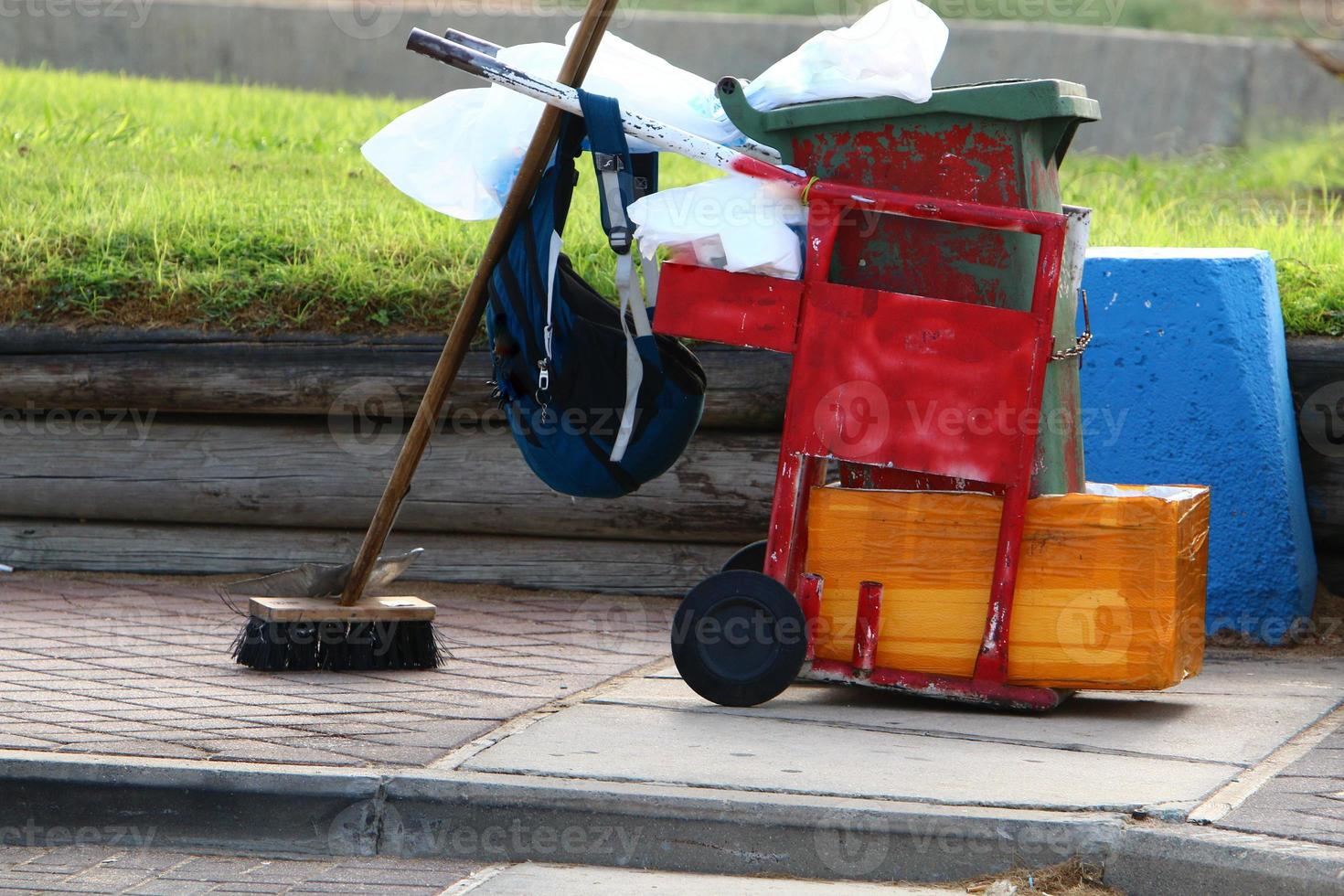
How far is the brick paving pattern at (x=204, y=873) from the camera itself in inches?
114

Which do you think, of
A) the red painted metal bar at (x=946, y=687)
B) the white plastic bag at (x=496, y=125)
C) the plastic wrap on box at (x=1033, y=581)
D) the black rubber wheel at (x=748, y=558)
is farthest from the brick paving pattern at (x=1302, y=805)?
the white plastic bag at (x=496, y=125)

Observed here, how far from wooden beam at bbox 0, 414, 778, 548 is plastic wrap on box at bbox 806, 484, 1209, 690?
1.39m

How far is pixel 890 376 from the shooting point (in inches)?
138

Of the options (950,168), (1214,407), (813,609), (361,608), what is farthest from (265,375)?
(1214,407)

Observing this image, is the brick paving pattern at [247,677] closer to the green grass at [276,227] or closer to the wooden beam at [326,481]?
the wooden beam at [326,481]

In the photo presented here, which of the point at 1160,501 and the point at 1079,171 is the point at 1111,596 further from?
the point at 1079,171

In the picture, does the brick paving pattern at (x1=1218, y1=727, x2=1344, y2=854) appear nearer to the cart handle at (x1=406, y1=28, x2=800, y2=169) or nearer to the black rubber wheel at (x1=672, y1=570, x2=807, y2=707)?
the black rubber wheel at (x1=672, y1=570, x2=807, y2=707)

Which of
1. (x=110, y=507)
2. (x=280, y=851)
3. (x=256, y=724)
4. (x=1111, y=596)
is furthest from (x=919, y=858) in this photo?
(x=110, y=507)

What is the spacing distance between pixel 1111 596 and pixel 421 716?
155 centimetres

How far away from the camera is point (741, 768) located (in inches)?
123

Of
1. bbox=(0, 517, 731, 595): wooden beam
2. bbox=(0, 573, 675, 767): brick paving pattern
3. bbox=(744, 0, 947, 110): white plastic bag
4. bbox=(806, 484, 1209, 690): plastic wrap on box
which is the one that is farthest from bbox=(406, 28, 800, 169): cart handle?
bbox=(0, 517, 731, 595): wooden beam

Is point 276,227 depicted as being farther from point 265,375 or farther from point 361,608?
point 361,608

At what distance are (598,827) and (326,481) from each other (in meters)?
2.54

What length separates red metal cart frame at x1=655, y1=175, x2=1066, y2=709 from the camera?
11.2 feet
